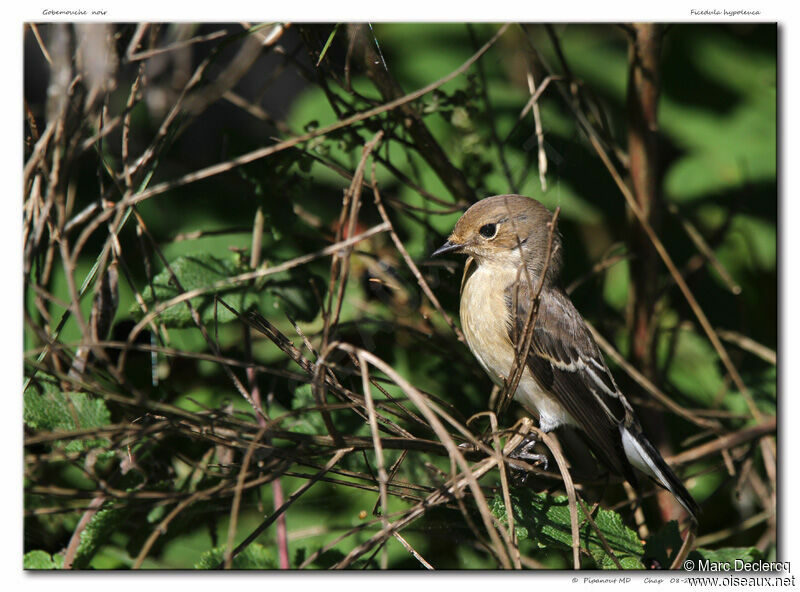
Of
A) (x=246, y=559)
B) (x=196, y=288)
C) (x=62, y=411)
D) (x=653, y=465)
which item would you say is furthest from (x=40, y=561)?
(x=653, y=465)

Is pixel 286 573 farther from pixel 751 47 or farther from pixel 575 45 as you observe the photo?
pixel 751 47

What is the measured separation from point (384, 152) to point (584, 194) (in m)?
0.70

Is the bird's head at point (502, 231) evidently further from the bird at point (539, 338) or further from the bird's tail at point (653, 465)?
the bird's tail at point (653, 465)

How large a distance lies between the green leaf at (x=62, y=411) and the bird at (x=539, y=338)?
3.04ft

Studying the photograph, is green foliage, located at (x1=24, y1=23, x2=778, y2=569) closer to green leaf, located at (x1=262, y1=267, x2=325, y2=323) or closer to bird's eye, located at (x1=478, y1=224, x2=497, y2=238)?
green leaf, located at (x1=262, y1=267, x2=325, y2=323)

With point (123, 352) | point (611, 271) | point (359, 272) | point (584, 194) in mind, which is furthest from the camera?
point (611, 271)

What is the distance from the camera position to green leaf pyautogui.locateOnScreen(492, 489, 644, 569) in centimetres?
159

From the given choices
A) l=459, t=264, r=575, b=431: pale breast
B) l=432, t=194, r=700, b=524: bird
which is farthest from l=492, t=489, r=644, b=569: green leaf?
l=459, t=264, r=575, b=431: pale breast

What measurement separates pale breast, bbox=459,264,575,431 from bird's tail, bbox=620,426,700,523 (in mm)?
183
